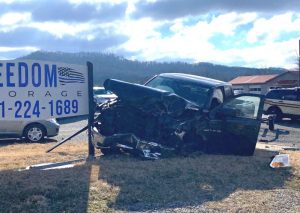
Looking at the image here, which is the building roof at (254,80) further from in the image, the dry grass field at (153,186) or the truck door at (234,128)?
the dry grass field at (153,186)

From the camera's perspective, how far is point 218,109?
9.88m

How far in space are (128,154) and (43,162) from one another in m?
1.63

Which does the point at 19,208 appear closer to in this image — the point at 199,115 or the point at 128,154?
the point at 128,154

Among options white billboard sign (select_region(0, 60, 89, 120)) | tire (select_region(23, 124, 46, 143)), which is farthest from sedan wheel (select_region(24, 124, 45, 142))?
white billboard sign (select_region(0, 60, 89, 120))

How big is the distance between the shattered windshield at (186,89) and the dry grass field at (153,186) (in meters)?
1.75

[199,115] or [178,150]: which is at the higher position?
[199,115]

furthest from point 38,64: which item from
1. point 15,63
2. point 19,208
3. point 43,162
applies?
point 19,208

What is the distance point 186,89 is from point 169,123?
1.74 meters

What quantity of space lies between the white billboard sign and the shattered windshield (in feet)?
7.47

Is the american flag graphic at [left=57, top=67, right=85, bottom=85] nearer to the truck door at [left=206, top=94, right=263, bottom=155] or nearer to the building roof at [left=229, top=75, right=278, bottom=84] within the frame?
the truck door at [left=206, top=94, right=263, bottom=155]

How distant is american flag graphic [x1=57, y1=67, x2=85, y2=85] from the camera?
9.05m

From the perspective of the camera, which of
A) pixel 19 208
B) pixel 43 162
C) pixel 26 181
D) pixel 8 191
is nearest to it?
pixel 19 208

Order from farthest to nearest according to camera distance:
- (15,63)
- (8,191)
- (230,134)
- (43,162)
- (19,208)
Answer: (230,134)
(43,162)
(15,63)
(8,191)
(19,208)

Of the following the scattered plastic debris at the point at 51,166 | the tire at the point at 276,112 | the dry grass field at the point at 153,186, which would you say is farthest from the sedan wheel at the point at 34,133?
the tire at the point at 276,112
